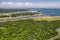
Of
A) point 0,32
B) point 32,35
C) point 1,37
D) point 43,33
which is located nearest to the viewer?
point 1,37

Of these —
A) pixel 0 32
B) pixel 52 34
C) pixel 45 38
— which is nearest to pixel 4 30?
pixel 0 32

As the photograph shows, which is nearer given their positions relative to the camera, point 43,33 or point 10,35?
point 10,35

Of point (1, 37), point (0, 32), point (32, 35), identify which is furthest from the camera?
point (32, 35)

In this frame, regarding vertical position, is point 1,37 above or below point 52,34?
above

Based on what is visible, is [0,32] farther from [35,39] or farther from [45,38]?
[45,38]

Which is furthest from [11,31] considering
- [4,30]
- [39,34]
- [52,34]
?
[52,34]

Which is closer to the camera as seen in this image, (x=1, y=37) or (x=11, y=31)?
(x=1, y=37)

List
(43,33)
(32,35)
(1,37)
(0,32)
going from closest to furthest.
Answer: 1. (1,37)
2. (0,32)
3. (32,35)
4. (43,33)

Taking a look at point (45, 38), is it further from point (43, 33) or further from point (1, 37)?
point (1, 37)

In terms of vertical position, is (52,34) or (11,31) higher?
(11,31)
